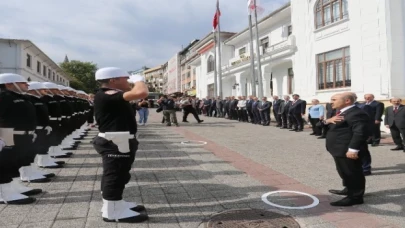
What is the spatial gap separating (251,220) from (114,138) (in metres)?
1.92

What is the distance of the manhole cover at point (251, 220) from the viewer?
3661 mm

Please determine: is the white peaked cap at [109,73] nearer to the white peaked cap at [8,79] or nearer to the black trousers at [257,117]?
the white peaked cap at [8,79]

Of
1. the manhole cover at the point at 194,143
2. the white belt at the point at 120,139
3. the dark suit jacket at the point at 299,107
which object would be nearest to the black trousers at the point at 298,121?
the dark suit jacket at the point at 299,107

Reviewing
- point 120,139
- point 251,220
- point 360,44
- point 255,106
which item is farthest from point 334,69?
point 120,139

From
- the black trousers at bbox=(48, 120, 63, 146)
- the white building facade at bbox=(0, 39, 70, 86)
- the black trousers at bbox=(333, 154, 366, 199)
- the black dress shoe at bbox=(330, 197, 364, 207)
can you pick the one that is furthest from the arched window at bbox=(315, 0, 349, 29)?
the white building facade at bbox=(0, 39, 70, 86)

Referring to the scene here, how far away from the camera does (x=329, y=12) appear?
17.6 m

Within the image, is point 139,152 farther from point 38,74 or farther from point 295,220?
point 38,74

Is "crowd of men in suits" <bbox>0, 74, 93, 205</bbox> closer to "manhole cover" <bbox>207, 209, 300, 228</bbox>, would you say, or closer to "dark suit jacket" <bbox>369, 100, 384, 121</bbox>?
"manhole cover" <bbox>207, 209, 300, 228</bbox>

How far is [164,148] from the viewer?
9242mm

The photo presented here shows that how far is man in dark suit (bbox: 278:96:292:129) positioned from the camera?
14589 millimetres

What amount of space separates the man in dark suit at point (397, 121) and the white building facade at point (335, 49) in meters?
5.45

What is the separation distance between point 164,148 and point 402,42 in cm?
1187

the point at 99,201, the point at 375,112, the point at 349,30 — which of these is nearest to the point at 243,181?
the point at 99,201

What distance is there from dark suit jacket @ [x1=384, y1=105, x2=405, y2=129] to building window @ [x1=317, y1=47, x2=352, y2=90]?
745 cm
